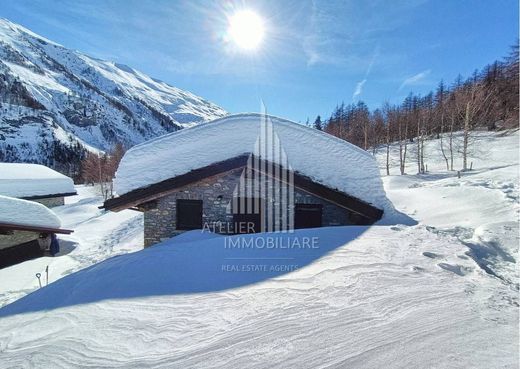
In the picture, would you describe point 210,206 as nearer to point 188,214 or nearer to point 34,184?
point 188,214

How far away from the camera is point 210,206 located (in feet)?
33.7

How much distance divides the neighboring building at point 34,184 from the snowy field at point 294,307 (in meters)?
31.6

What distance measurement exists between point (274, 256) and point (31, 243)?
15.5 m

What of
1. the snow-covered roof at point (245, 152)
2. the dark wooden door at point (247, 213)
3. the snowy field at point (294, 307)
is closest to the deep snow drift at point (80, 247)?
the snow-covered roof at point (245, 152)

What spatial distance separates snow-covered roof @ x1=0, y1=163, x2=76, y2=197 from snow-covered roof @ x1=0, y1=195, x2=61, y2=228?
17.6 meters

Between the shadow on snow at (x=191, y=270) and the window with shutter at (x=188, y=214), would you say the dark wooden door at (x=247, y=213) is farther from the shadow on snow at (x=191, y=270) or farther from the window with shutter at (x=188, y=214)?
the shadow on snow at (x=191, y=270)

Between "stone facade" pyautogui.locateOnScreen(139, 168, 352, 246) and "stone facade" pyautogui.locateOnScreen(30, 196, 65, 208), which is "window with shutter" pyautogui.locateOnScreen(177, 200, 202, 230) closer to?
"stone facade" pyautogui.locateOnScreen(139, 168, 352, 246)

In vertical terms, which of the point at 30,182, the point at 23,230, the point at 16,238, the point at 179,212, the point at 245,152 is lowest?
the point at 16,238

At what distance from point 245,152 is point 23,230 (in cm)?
1200

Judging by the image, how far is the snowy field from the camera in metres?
2.39

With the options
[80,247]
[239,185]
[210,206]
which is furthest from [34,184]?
[239,185]

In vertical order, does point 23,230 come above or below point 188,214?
below

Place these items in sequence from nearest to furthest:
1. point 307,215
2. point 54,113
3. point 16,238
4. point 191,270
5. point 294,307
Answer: point 294,307 < point 191,270 < point 307,215 < point 16,238 < point 54,113

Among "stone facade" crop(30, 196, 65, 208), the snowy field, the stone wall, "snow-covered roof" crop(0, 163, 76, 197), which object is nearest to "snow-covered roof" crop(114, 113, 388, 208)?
the snowy field
